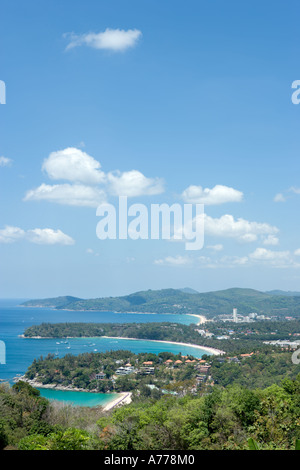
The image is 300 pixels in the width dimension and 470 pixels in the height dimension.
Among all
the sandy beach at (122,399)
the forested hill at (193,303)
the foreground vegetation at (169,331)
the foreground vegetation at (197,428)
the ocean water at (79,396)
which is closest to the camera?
the foreground vegetation at (197,428)

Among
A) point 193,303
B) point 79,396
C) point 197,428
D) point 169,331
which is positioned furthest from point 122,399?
point 193,303

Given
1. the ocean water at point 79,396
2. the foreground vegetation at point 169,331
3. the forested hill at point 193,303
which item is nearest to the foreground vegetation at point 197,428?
the ocean water at point 79,396

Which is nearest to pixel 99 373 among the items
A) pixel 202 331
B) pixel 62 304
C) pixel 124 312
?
pixel 202 331

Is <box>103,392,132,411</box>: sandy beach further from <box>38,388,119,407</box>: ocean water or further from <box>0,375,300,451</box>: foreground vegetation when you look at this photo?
<box>0,375,300,451</box>: foreground vegetation

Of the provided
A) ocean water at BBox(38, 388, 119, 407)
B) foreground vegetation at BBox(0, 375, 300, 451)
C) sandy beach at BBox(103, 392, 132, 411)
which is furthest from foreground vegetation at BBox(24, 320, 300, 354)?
foreground vegetation at BBox(0, 375, 300, 451)

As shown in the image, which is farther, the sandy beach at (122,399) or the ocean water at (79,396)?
the ocean water at (79,396)

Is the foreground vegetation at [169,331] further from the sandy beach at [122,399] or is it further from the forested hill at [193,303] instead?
the forested hill at [193,303]

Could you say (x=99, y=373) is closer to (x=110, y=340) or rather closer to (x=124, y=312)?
(x=110, y=340)

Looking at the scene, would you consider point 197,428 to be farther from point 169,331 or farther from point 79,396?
point 169,331
